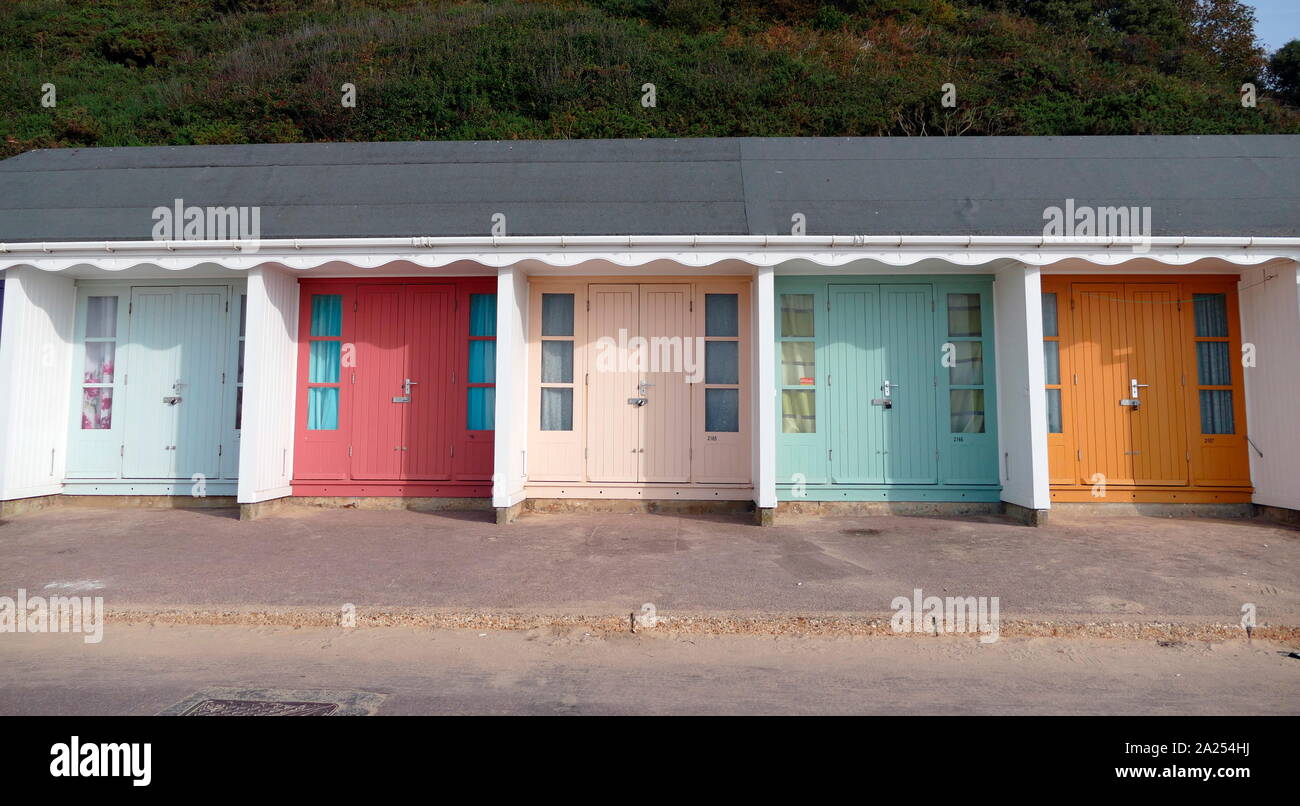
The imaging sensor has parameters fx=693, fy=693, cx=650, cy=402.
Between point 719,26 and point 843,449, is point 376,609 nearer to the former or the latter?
point 843,449

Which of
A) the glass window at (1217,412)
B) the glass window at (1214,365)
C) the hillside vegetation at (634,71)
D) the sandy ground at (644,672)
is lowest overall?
the sandy ground at (644,672)

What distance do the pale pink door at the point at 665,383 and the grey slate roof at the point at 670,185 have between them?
41.8 inches

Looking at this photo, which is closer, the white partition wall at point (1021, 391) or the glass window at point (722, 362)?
the white partition wall at point (1021, 391)

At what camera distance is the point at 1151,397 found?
7938mm

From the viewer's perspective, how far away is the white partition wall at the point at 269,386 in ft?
24.9

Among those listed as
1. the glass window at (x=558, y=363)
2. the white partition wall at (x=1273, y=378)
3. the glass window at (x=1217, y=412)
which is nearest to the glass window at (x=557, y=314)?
the glass window at (x=558, y=363)

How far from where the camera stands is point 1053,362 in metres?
8.04

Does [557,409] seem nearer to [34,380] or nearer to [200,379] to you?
[200,379]

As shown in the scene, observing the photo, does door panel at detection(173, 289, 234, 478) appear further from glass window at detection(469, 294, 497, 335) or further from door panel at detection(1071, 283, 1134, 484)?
door panel at detection(1071, 283, 1134, 484)

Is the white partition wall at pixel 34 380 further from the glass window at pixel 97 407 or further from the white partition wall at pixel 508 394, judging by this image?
the white partition wall at pixel 508 394

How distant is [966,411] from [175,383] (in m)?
9.46

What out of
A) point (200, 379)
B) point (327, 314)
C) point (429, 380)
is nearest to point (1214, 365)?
point (429, 380)

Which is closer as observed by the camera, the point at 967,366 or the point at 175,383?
the point at 967,366

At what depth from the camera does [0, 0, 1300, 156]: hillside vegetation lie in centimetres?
2083
